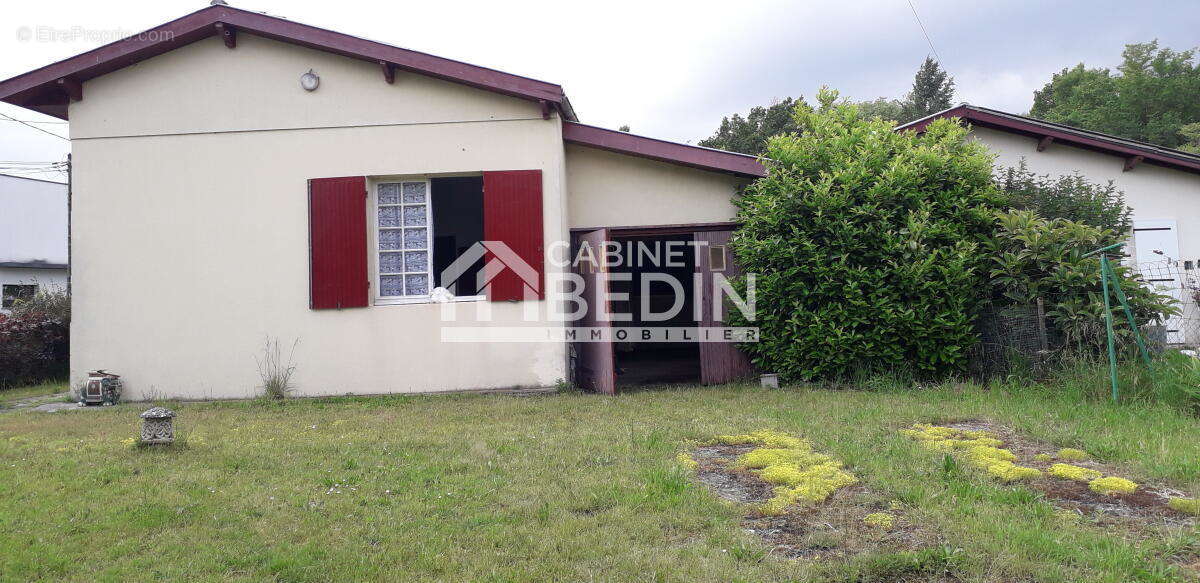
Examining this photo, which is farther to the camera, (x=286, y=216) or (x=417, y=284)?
(x=417, y=284)

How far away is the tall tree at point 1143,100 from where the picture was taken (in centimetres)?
2870

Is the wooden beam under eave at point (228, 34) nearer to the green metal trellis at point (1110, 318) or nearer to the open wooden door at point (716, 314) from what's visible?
the open wooden door at point (716, 314)

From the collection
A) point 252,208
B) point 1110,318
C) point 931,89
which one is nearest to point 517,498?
point 1110,318

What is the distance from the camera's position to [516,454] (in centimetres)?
507

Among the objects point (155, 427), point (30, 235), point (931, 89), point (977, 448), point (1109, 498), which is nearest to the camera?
point (1109, 498)

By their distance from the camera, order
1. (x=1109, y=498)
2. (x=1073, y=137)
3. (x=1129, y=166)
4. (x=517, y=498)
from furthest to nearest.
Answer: (x=1129, y=166) → (x=1073, y=137) → (x=517, y=498) → (x=1109, y=498)

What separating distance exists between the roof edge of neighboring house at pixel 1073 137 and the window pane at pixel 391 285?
21.9ft

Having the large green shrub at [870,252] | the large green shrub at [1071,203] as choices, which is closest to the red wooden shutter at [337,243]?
the large green shrub at [870,252]

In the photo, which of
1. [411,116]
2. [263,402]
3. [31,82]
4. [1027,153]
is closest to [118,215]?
[31,82]

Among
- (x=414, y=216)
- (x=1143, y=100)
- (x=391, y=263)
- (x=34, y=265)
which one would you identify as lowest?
(x=391, y=263)

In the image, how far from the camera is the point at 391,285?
818 cm

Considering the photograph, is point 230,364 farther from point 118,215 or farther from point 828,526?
point 828,526

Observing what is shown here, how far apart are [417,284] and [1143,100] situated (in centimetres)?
3473

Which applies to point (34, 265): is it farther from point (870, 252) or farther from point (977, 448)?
point (977, 448)
